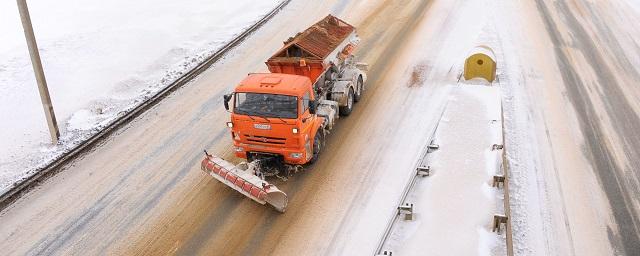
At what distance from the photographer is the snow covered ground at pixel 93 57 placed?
16953 millimetres

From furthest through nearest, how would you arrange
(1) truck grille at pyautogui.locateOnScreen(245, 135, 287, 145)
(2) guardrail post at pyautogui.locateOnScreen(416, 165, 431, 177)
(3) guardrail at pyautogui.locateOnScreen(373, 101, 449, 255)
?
(2) guardrail post at pyautogui.locateOnScreen(416, 165, 431, 177) < (1) truck grille at pyautogui.locateOnScreen(245, 135, 287, 145) < (3) guardrail at pyautogui.locateOnScreen(373, 101, 449, 255)

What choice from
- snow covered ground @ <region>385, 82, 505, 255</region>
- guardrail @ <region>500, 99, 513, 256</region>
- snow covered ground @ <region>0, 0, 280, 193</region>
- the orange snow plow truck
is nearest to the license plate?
the orange snow plow truck

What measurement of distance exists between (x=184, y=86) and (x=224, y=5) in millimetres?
10851

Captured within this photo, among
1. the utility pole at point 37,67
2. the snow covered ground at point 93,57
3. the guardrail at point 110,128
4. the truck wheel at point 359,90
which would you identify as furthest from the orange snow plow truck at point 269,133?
the snow covered ground at point 93,57

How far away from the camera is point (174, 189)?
13.8 metres

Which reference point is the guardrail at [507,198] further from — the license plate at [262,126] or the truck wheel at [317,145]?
the license plate at [262,126]

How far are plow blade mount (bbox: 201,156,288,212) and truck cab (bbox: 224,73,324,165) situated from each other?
0.69m

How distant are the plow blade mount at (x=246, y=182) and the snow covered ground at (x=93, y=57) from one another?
5233 mm

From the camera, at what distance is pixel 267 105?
13.3 meters

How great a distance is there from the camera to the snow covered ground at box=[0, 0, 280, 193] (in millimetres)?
16953

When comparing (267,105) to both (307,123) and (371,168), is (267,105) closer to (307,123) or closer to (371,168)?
(307,123)

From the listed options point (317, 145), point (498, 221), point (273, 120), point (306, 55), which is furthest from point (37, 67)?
point (498, 221)

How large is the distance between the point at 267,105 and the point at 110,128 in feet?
20.6

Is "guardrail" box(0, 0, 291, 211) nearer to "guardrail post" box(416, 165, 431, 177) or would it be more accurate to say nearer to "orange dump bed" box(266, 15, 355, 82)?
"orange dump bed" box(266, 15, 355, 82)
